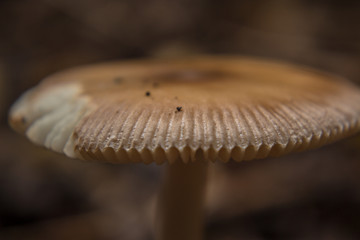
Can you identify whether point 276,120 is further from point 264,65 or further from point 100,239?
point 100,239

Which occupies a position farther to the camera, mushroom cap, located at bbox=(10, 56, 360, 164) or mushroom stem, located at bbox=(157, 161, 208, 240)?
mushroom stem, located at bbox=(157, 161, 208, 240)

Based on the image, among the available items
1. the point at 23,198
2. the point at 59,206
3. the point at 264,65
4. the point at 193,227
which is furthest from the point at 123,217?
the point at 264,65

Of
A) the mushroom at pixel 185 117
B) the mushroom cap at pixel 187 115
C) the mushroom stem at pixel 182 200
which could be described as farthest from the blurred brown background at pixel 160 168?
the mushroom cap at pixel 187 115

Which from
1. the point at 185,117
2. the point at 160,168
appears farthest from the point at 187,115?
the point at 160,168

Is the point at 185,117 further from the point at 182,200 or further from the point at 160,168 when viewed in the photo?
the point at 160,168

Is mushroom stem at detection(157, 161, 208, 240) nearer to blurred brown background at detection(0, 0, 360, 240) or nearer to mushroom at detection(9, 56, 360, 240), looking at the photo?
mushroom at detection(9, 56, 360, 240)

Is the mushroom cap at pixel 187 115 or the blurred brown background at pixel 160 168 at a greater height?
the mushroom cap at pixel 187 115

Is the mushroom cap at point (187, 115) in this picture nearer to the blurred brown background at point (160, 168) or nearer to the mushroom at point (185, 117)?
the mushroom at point (185, 117)

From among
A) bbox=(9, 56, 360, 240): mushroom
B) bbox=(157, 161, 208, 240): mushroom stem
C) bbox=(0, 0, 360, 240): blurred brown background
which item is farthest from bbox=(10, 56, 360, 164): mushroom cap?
bbox=(0, 0, 360, 240): blurred brown background
